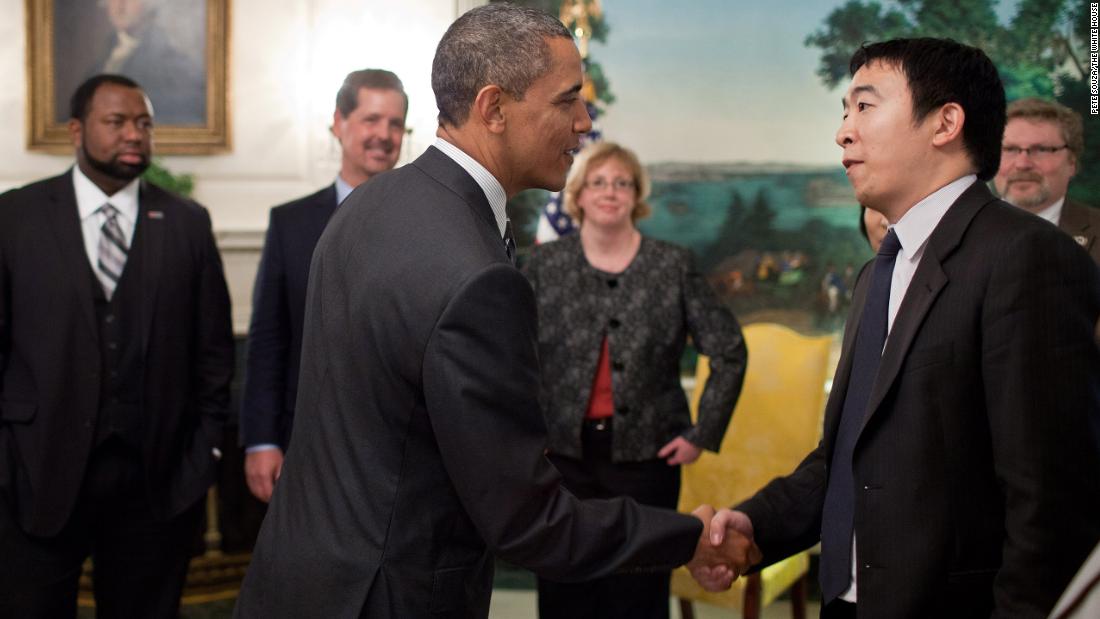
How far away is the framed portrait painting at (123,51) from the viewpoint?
5.43m

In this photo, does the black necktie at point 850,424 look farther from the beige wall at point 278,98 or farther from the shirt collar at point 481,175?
the beige wall at point 278,98

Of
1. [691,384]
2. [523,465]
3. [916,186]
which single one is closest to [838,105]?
[691,384]

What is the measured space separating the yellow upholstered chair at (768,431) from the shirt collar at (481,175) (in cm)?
236

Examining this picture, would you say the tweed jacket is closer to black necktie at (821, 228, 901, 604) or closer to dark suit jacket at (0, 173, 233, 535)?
dark suit jacket at (0, 173, 233, 535)

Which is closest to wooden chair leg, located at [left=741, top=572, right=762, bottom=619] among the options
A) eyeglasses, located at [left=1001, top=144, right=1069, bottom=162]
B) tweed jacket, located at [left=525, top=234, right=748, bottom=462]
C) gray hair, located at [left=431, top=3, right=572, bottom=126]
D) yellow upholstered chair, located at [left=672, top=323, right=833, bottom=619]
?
yellow upholstered chair, located at [left=672, top=323, right=833, bottom=619]

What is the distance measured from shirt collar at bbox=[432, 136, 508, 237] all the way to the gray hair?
0.06 metres

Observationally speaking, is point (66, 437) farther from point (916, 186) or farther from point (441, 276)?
point (916, 186)

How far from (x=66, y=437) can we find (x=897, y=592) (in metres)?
2.29

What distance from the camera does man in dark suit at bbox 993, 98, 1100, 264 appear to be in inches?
131

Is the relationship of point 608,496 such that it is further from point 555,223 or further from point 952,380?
point 952,380

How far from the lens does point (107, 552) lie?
10.9ft

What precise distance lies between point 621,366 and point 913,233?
183 centimetres

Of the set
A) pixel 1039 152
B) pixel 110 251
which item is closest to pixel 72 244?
pixel 110 251

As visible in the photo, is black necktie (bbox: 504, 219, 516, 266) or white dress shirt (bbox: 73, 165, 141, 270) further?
white dress shirt (bbox: 73, 165, 141, 270)
